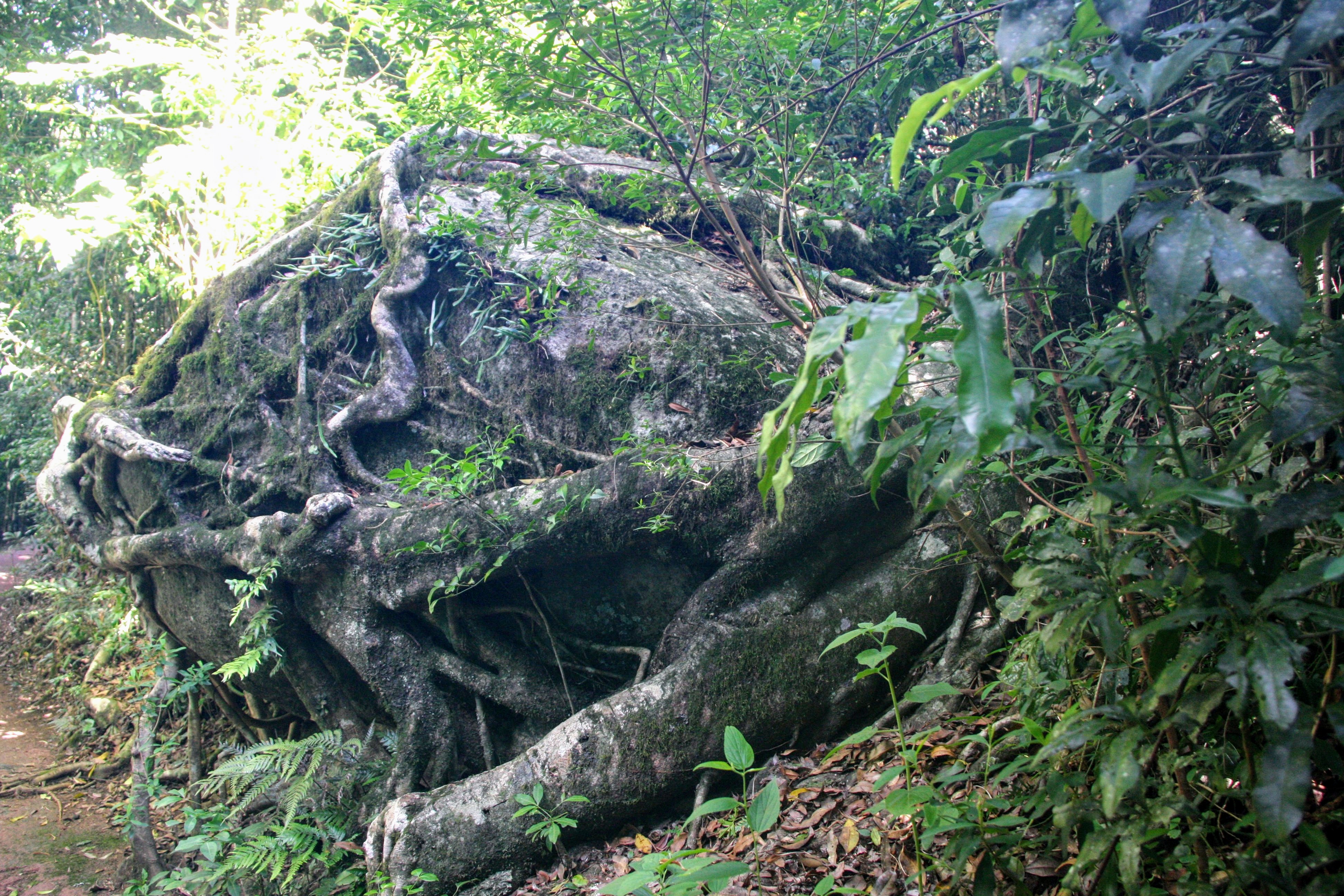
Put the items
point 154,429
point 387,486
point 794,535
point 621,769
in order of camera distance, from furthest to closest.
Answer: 1. point 154,429
2. point 387,486
3. point 794,535
4. point 621,769

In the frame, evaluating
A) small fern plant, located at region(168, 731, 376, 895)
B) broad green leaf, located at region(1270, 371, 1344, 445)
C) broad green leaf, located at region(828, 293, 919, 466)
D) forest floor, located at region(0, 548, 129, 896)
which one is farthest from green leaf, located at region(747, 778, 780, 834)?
forest floor, located at region(0, 548, 129, 896)

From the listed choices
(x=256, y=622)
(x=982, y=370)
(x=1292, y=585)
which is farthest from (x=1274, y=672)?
(x=256, y=622)

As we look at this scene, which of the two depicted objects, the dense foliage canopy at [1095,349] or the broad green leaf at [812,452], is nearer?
the dense foliage canopy at [1095,349]

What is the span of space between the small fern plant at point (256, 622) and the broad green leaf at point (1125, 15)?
3.84m

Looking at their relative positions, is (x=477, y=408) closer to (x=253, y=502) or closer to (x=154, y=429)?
(x=253, y=502)

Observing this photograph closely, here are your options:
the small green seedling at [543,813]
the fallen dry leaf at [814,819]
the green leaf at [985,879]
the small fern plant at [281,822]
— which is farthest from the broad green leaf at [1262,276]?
the small fern plant at [281,822]

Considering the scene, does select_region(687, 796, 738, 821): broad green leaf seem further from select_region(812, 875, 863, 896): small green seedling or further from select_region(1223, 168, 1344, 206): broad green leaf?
select_region(1223, 168, 1344, 206): broad green leaf

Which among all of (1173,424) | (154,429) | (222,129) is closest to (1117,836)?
(1173,424)

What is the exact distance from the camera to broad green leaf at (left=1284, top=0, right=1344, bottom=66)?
1.13m

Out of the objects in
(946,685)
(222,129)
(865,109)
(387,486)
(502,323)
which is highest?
(222,129)

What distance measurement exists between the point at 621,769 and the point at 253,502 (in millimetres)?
2836

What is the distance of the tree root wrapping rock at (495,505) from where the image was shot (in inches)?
124

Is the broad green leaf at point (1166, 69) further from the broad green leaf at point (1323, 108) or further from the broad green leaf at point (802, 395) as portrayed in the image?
the broad green leaf at point (802, 395)

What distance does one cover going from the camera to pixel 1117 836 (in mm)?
1475
